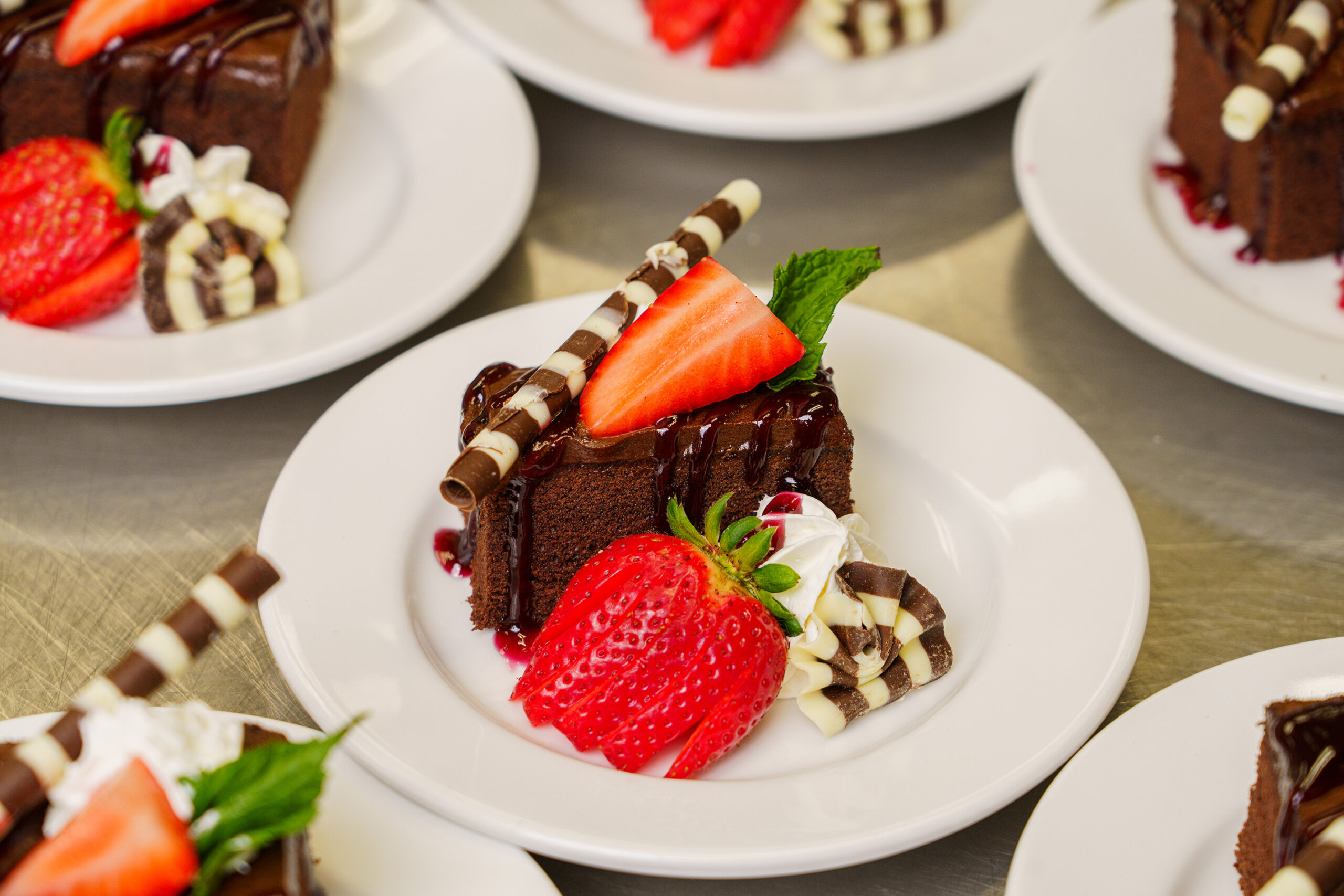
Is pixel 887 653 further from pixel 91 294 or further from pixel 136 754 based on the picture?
pixel 91 294

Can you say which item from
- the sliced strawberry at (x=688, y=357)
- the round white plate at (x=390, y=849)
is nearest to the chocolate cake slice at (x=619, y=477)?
the sliced strawberry at (x=688, y=357)

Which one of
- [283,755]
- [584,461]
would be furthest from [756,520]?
[283,755]

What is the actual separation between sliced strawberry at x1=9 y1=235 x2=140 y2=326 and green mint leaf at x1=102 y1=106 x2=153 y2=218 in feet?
0.19

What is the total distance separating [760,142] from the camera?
8.07 ft

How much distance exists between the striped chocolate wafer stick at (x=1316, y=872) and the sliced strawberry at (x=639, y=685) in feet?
1.89

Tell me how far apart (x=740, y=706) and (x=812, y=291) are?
542 millimetres

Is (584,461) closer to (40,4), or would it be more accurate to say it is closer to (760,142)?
(760,142)

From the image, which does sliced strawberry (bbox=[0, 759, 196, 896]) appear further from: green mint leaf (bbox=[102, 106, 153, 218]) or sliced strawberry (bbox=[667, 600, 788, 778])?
green mint leaf (bbox=[102, 106, 153, 218])

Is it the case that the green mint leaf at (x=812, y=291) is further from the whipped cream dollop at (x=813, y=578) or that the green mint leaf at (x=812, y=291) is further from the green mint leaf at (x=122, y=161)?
the green mint leaf at (x=122, y=161)

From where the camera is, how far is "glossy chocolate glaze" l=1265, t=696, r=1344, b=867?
3.63 feet

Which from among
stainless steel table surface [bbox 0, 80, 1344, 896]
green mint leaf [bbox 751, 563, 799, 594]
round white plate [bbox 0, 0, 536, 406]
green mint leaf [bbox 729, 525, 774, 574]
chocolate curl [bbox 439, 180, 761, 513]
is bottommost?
stainless steel table surface [bbox 0, 80, 1344, 896]

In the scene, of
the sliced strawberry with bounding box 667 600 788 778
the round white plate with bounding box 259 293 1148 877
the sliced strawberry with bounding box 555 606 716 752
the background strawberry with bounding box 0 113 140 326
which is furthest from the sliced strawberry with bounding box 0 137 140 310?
the sliced strawberry with bounding box 667 600 788 778

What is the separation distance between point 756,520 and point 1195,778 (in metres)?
0.53

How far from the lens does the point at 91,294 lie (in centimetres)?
187
